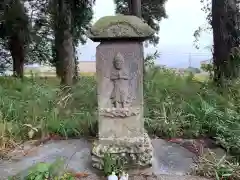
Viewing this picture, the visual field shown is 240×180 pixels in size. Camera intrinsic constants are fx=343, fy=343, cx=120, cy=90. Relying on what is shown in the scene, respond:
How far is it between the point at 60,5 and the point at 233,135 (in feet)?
24.3

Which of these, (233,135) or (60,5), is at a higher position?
(60,5)

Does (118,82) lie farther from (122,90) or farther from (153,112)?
(153,112)

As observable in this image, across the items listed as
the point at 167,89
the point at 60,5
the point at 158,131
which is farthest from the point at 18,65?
the point at 158,131

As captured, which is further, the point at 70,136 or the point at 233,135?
the point at 70,136

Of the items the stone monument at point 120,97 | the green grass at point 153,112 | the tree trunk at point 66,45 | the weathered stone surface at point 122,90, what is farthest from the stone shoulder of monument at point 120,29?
the tree trunk at point 66,45

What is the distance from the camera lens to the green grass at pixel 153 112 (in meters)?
5.08

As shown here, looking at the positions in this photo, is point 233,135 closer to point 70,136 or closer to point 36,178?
point 70,136

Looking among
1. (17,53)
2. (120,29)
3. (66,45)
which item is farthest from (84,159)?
(17,53)

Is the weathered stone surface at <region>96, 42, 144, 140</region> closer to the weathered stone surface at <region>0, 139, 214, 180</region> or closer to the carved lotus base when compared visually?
the carved lotus base

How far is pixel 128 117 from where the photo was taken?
4086 millimetres

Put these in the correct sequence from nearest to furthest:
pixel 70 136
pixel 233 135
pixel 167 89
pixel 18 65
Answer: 1. pixel 233 135
2. pixel 70 136
3. pixel 167 89
4. pixel 18 65

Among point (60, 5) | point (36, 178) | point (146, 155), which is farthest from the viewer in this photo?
point (60, 5)

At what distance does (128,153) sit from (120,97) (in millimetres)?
653

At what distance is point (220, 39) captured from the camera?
24.8 feet
